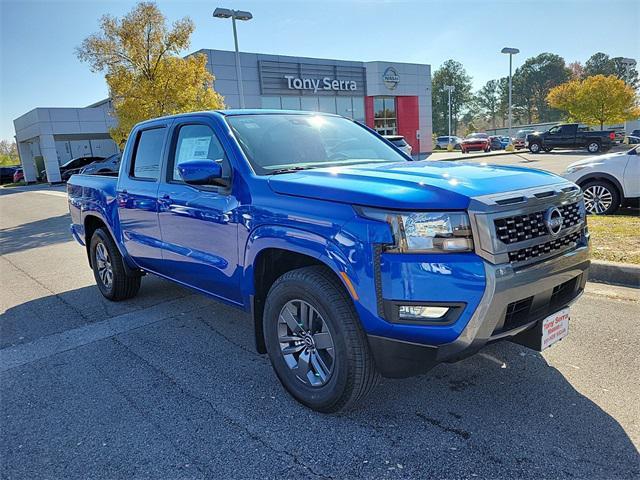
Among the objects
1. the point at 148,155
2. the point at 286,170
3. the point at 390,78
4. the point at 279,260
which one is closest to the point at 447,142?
the point at 390,78

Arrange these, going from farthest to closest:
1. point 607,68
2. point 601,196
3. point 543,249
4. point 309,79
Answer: point 607,68, point 309,79, point 601,196, point 543,249

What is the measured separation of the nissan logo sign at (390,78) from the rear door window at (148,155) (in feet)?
119

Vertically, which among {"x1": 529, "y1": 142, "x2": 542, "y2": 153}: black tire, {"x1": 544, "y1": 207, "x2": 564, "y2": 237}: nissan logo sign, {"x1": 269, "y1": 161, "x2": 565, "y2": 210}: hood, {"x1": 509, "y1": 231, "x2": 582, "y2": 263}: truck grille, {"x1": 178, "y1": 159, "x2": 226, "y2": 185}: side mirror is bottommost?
{"x1": 529, "y1": 142, "x2": 542, "y2": 153}: black tire

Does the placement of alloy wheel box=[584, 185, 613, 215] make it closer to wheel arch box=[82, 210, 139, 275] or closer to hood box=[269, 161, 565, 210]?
hood box=[269, 161, 565, 210]

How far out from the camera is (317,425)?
2.80 meters

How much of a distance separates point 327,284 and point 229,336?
6.20 ft

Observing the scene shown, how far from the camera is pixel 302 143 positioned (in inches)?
148

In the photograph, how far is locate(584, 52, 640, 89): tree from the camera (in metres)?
89.6

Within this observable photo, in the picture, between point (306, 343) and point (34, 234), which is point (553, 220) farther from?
point (34, 234)

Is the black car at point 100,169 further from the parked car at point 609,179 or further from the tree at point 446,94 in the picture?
the tree at point 446,94

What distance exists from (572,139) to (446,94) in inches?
2753

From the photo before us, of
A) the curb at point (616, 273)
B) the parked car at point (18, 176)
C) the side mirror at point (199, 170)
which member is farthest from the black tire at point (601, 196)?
the parked car at point (18, 176)

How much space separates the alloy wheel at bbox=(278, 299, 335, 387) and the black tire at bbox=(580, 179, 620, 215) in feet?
23.2

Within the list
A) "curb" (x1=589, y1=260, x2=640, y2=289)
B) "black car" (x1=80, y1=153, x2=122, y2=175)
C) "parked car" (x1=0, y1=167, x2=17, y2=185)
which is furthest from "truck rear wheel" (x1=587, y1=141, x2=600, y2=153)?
"parked car" (x1=0, y1=167, x2=17, y2=185)
